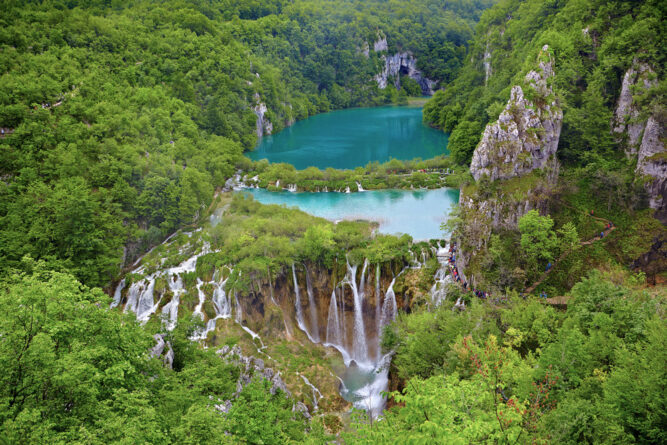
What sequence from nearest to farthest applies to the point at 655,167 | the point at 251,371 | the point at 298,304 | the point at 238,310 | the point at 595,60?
the point at 251,371 → the point at 655,167 → the point at 238,310 → the point at 298,304 → the point at 595,60

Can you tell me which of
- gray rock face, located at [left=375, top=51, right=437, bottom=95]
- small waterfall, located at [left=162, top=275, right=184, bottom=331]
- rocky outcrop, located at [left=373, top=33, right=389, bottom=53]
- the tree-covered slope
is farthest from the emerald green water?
rocky outcrop, located at [left=373, top=33, right=389, bottom=53]

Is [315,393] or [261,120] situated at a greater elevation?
[261,120]

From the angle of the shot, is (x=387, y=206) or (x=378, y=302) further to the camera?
(x=387, y=206)

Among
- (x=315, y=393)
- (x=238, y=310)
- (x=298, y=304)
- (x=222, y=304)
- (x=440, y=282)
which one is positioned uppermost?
(x=440, y=282)

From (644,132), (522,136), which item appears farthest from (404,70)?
(644,132)

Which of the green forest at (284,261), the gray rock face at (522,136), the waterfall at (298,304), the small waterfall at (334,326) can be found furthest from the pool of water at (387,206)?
the waterfall at (298,304)

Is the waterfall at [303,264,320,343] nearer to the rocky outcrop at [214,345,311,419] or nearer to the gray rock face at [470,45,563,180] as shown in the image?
the rocky outcrop at [214,345,311,419]

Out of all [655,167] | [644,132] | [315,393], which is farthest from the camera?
[644,132]

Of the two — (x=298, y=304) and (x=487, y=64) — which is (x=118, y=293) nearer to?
(x=298, y=304)
